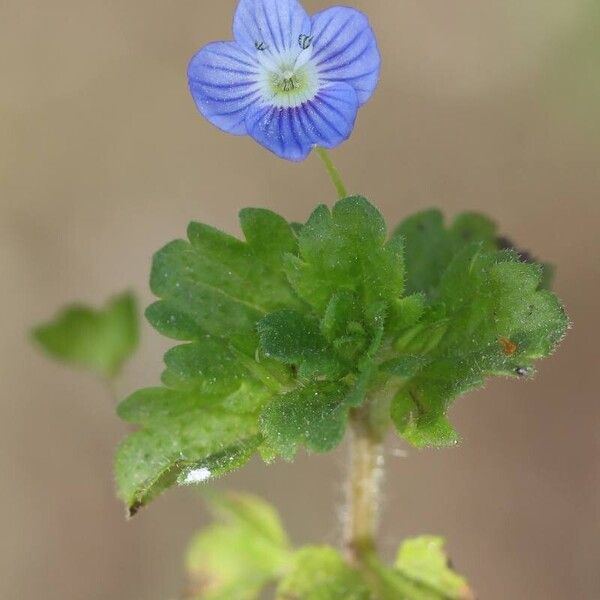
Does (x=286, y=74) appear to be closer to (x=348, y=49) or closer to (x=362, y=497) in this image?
(x=348, y=49)

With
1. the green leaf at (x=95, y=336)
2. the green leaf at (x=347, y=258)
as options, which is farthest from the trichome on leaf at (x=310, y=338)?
the green leaf at (x=95, y=336)

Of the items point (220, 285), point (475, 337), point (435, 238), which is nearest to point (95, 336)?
point (220, 285)

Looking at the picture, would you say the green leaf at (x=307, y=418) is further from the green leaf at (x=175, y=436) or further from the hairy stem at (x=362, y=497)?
the hairy stem at (x=362, y=497)

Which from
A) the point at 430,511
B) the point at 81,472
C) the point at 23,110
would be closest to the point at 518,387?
the point at 430,511

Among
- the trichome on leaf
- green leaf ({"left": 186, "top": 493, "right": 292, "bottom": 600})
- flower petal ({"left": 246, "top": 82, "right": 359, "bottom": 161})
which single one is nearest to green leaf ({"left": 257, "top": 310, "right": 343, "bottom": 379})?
the trichome on leaf

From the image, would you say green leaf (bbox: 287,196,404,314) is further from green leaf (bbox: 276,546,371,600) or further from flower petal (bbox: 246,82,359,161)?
green leaf (bbox: 276,546,371,600)

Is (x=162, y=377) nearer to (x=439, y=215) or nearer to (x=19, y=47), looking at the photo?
(x=439, y=215)

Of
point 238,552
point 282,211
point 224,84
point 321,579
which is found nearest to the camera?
point 224,84
